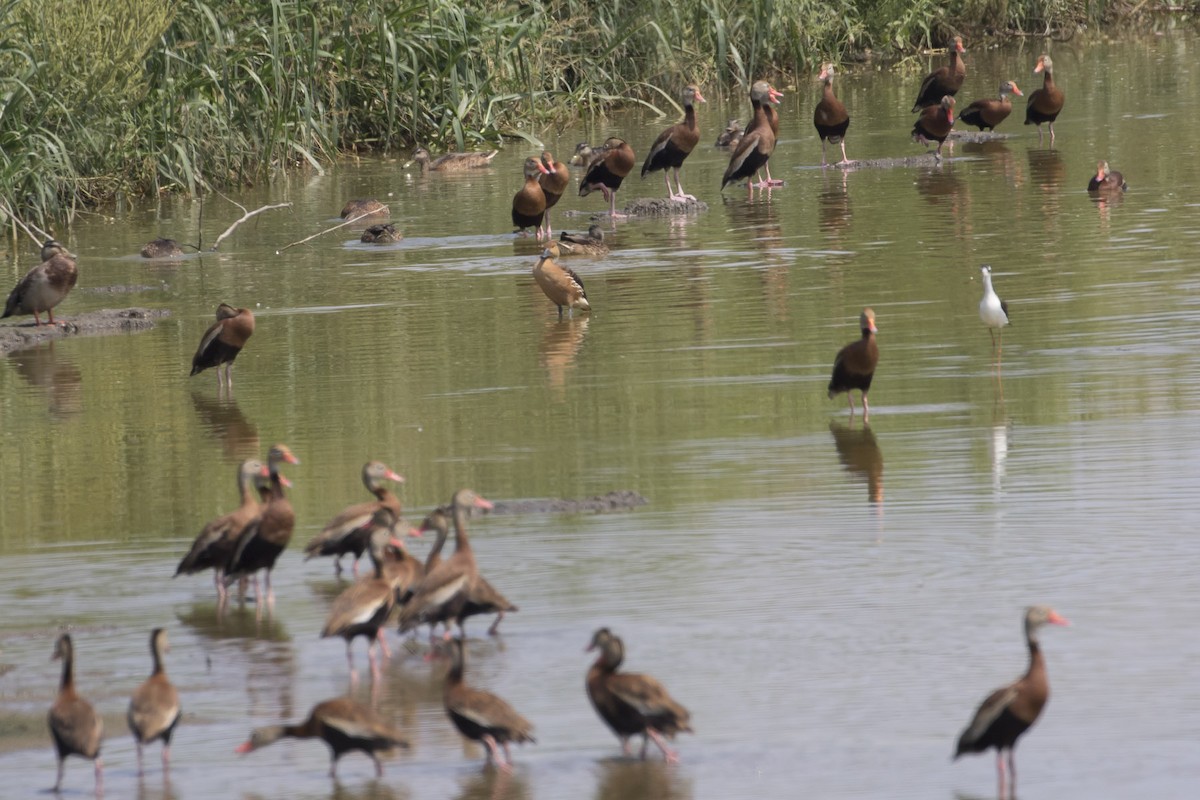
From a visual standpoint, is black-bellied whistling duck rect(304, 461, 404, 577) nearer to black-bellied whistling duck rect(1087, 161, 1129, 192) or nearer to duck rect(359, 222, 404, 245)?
duck rect(359, 222, 404, 245)

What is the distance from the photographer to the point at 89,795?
669cm

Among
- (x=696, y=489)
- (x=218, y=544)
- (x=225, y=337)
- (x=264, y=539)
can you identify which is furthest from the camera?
(x=225, y=337)

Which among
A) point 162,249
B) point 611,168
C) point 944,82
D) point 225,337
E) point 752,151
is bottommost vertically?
point 225,337

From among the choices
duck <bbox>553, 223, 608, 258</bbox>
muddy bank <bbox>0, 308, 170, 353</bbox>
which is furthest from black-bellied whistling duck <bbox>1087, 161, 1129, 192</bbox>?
muddy bank <bbox>0, 308, 170, 353</bbox>

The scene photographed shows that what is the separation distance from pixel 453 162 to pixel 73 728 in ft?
66.8

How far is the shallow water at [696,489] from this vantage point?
22.5ft

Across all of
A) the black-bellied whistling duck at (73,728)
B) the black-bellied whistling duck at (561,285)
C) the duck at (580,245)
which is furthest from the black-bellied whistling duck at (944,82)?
the black-bellied whistling duck at (73,728)

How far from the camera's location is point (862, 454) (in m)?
10.6

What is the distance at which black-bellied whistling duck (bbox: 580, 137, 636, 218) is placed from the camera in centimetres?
2150

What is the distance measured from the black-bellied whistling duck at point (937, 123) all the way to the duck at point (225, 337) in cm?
1255

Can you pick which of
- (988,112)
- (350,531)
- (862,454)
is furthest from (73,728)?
(988,112)

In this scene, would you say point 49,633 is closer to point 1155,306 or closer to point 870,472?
point 870,472

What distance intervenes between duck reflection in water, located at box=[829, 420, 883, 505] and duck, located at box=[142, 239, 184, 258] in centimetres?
1070

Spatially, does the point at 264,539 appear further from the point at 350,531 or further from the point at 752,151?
the point at 752,151
